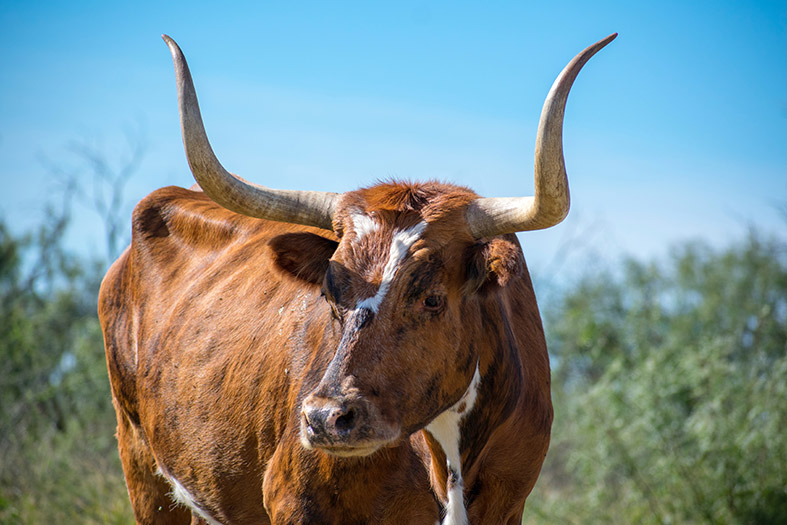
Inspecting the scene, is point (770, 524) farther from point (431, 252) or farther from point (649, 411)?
point (431, 252)

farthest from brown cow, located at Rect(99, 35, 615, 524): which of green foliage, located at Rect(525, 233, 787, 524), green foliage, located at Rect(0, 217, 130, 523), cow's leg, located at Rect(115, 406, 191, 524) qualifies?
green foliage, located at Rect(525, 233, 787, 524)

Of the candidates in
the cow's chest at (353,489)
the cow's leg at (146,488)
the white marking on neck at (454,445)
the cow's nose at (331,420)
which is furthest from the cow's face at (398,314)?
the cow's leg at (146,488)

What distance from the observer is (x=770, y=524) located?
25.6 feet

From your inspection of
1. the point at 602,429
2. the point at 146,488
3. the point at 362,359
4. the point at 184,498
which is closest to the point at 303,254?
the point at 362,359

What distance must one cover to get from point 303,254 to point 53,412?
725 cm

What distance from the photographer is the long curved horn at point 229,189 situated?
343cm

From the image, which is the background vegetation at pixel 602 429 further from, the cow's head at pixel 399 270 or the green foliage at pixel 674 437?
the cow's head at pixel 399 270

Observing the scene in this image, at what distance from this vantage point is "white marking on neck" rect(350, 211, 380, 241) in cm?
335

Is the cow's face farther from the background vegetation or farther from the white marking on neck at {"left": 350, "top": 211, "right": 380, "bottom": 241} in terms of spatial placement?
the background vegetation

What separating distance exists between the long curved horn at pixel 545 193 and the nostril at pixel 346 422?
3.42 feet

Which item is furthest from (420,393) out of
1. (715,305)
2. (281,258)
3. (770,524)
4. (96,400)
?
(715,305)

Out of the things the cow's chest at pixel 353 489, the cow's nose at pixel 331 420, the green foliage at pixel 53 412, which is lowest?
the green foliage at pixel 53 412

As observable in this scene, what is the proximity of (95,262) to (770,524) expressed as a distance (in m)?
10.7

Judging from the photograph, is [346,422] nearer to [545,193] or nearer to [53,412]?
[545,193]
